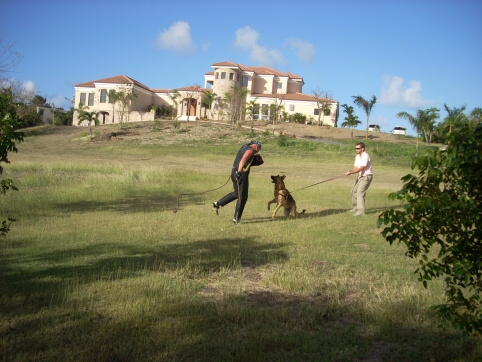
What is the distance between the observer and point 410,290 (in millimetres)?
5543

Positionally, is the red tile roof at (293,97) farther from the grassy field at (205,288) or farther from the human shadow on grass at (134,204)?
the grassy field at (205,288)

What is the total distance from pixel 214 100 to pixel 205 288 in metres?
51.3

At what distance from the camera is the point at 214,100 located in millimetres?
55750

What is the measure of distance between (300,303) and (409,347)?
130cm

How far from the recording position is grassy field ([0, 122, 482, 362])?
4.04 meters

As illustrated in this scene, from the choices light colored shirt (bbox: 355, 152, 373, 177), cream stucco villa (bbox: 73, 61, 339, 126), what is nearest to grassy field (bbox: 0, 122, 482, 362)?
light colored shirt (bbox: 355, 152, 373, 177)

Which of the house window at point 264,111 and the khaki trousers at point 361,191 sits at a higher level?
the house window at point 264,111

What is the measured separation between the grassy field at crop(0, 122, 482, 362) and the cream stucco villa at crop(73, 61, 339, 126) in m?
43.5

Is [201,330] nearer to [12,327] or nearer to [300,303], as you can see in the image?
[300,303]

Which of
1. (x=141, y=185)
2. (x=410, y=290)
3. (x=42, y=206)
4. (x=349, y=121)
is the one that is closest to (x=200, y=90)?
(x=349, y=121)

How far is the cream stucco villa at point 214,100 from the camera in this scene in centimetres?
5547

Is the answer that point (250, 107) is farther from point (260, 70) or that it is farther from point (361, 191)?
point (361, 191)

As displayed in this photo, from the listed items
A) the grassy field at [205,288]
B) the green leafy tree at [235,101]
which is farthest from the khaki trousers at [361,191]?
the green leafy tree at [235,101]

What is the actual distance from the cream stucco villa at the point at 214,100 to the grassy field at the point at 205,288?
143 feet
